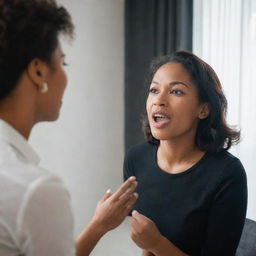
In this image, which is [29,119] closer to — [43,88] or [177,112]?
[43,88]

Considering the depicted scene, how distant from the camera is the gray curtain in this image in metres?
2.66

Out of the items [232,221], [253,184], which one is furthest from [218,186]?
[253,184]

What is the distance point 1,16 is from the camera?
0.67m

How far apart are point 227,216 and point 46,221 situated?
74 cm

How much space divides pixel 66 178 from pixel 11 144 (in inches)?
90.0

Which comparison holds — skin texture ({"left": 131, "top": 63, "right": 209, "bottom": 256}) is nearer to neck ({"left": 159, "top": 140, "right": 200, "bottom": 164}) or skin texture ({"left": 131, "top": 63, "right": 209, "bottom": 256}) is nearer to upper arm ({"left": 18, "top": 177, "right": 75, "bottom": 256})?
neck ({"left": 159, "top": 140, "right": 200, "bottom": 164})

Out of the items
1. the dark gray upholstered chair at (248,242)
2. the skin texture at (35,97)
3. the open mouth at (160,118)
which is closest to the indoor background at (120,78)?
the dark gray upholstered chair at (248,242)

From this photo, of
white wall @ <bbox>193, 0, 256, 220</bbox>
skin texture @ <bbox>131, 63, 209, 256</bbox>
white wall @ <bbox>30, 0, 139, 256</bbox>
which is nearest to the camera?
skin texture @ <bbox>131, 63, 209, 256</bbox>

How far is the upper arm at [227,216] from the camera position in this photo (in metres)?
1.18

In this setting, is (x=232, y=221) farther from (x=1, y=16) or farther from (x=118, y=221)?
(x=1, y=16)

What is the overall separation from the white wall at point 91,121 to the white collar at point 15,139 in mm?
2058

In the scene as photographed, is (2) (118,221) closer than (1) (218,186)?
Yes

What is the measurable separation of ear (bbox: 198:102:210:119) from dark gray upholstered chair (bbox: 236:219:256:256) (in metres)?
0.54

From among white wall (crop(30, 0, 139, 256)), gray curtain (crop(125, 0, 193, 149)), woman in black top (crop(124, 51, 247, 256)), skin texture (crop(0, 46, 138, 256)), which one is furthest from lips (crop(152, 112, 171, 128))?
white wall (crop(30, 0, 139, 256))
